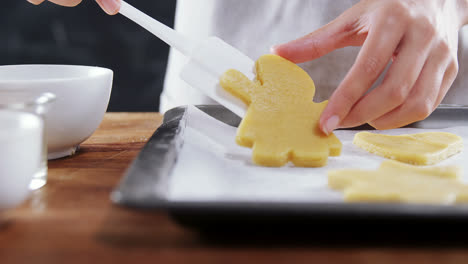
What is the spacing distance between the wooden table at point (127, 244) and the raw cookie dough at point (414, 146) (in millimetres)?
362

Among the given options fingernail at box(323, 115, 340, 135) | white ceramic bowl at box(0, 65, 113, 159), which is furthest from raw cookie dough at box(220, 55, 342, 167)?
white ceramic bowl at box(0, 65, 113, 159)

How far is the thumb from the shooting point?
907 millimetres

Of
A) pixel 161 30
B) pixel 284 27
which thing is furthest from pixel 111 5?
pixel 284 27

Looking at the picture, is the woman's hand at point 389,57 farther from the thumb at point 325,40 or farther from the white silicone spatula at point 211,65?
the white silicone spatula at point 211,65

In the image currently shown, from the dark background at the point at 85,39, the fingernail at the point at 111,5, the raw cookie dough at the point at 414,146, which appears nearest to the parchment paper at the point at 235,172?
the raw cookie dough at the point at 414,146

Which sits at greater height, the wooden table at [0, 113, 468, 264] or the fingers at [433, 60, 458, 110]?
the fingers at [433, 60, 458, 110]

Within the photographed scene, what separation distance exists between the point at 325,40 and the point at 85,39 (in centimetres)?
166

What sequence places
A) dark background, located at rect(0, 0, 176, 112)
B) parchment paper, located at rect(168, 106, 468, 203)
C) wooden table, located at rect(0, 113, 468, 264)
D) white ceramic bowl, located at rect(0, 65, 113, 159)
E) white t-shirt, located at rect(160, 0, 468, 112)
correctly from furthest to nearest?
dark background, located at rect(0, 0, 176, 112) < white t-shirt, located at rect(160, 0, 468, 112) < white ceramic bowl, located at rect(0, 65, 113, 159) < parchment paper, located at rect(168, 106, 468, 203) < wooden table, located at rect(0, 113, 468, 264)

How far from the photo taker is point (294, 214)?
1.51 ft

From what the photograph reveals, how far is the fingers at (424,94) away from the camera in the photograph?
2.81ft

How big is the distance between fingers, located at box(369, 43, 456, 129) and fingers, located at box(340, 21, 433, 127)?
0.13 ft

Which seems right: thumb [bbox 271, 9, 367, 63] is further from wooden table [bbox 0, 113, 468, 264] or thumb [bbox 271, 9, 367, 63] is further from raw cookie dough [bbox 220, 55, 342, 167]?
wooden table [bbox 0, 113, 468, 264]

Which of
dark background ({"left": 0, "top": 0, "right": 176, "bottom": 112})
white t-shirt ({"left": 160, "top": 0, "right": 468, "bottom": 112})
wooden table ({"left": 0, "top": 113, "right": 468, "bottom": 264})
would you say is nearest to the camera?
wooden table ({"left": 0, "top": 113, "right": 468, "bottom": 264})

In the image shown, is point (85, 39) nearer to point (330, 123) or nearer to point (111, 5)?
point (111, 5)
